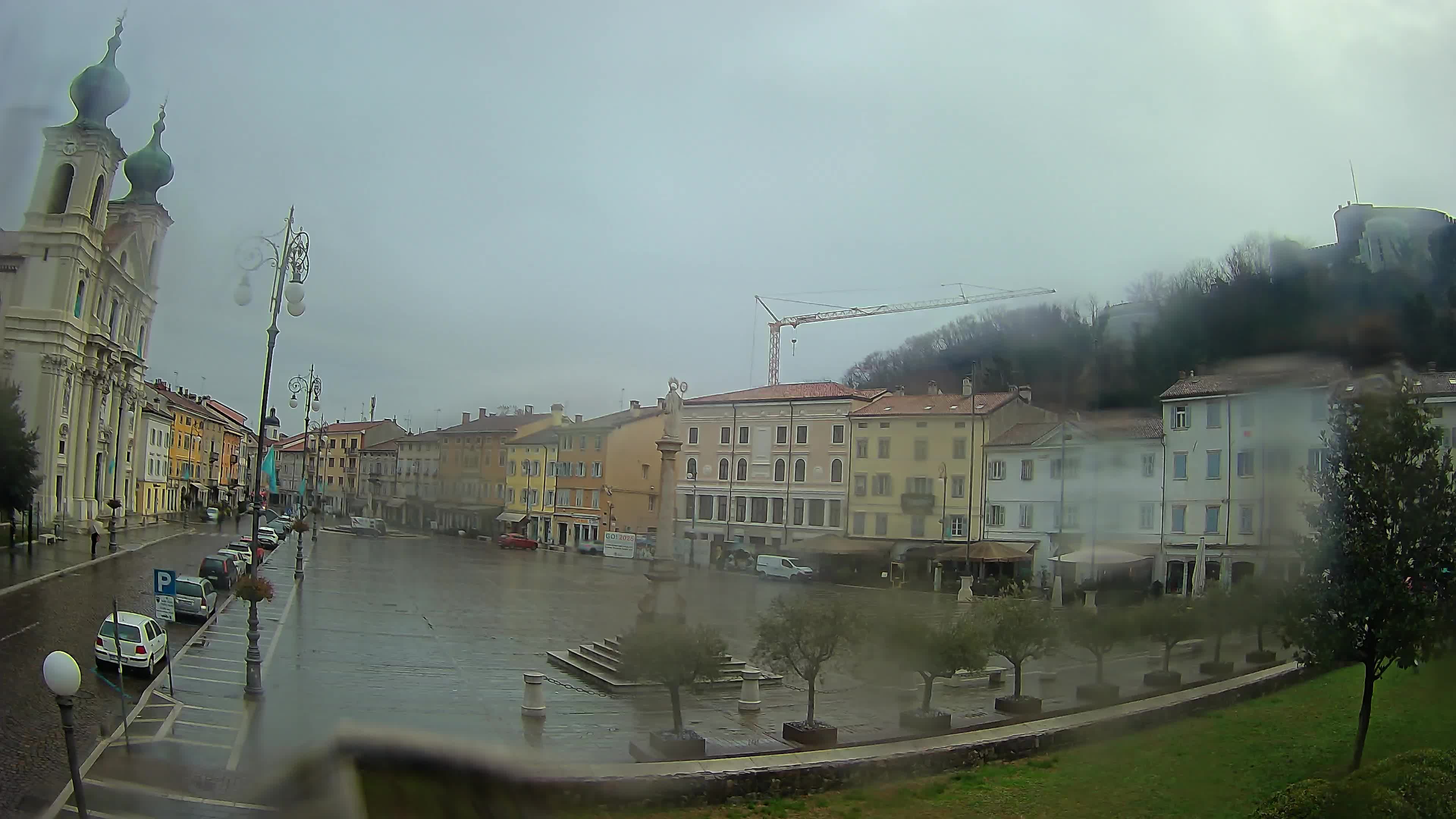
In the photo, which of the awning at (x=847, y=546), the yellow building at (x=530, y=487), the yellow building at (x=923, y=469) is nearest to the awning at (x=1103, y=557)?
the yellow building at (x=923, y=469)

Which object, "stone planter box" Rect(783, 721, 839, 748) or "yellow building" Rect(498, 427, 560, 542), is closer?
"stone planter box" Rect(783, 721, 839, 748)

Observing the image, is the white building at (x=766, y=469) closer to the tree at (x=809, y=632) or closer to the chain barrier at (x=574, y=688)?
the tree at (x=809, y=632)

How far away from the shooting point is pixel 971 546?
600cm

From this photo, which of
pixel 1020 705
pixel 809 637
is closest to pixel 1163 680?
pixel 1020 705

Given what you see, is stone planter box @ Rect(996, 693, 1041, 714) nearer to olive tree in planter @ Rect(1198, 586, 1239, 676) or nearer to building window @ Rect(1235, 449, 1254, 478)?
olive tree in planter @ Rect(1198, 586, 1239, 676)

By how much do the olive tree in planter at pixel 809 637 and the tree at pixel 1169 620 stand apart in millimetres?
1863

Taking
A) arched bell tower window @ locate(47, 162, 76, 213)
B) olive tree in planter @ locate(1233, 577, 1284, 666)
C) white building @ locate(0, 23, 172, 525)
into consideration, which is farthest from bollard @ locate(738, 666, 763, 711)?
arched bell tower window @ locate(47, 162, 76, 213)

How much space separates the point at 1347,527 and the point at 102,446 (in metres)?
6.44

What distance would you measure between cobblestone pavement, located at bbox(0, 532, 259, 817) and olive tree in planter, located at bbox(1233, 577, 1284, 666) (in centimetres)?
612

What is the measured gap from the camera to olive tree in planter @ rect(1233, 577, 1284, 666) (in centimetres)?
509

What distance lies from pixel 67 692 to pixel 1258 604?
5968mm

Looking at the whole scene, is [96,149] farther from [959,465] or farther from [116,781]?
[959,465]

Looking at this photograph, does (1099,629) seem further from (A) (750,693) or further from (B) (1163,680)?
(A) (750,693)

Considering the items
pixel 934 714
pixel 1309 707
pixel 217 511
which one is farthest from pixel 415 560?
pixel 1309 707
